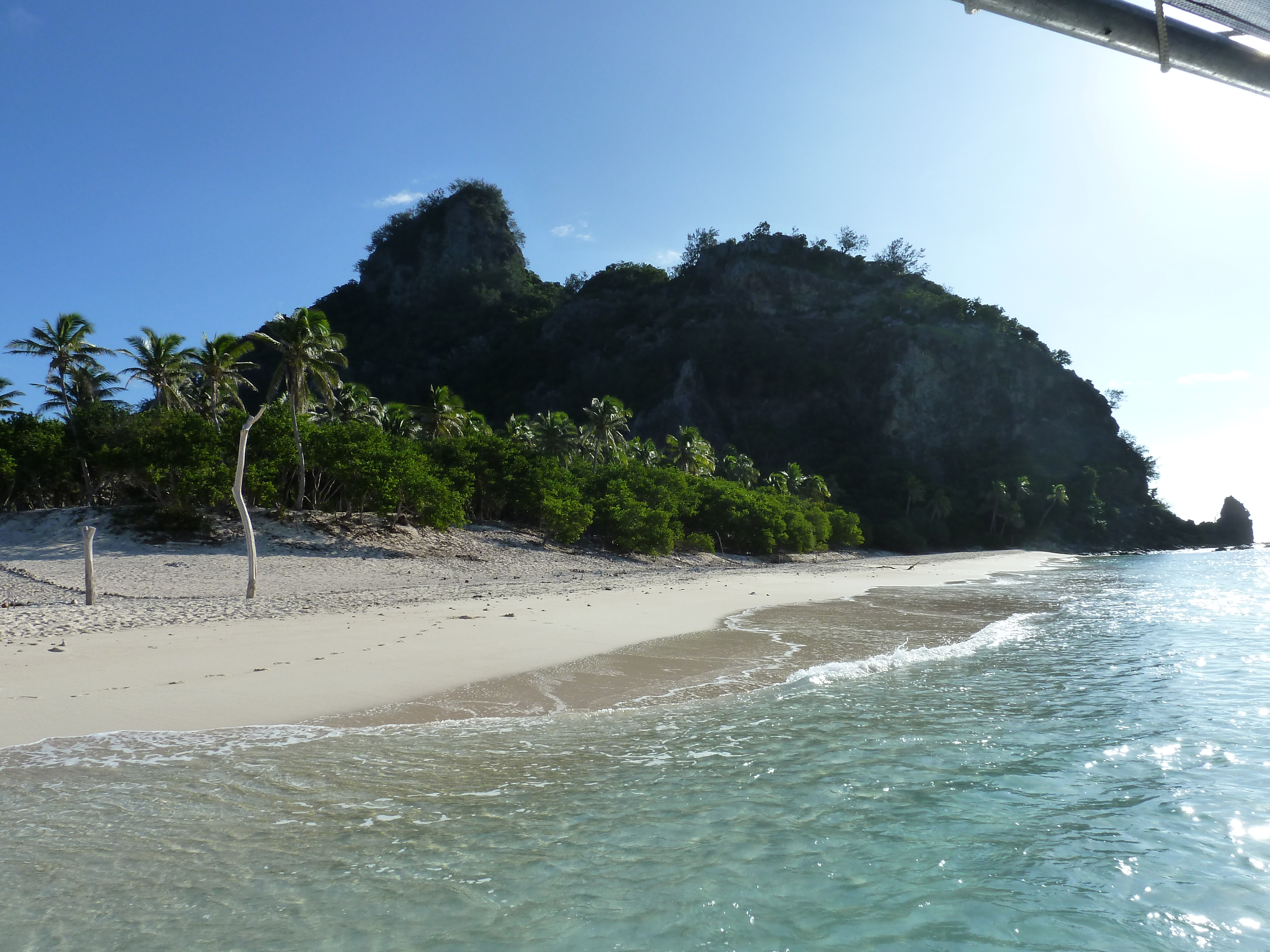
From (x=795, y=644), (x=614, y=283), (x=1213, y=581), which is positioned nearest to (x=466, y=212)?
(x=614, y=283)

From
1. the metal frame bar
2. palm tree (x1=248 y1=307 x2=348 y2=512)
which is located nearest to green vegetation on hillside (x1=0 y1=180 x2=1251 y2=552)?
palm tree (x1=248 y1=307 x2=348 y2=512)

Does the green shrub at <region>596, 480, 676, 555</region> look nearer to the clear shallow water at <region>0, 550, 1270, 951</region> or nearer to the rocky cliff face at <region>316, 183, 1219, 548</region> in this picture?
the clear shallow water at <region>0, 550, 1270, 951</region>

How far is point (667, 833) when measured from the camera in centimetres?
519

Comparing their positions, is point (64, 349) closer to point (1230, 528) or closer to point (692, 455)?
point (692, 455)

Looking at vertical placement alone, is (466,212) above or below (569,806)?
above

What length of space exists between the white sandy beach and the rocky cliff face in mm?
68780

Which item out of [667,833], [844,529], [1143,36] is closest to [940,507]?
[844,529]

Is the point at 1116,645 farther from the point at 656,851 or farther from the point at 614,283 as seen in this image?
the point at 614,283

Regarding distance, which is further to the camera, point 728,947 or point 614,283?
point 614,283

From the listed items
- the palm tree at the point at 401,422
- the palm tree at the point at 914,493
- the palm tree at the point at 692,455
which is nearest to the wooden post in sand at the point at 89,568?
the palm tree at the point at 401,422

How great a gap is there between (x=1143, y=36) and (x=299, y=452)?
34.4m

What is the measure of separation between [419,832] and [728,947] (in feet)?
7.86

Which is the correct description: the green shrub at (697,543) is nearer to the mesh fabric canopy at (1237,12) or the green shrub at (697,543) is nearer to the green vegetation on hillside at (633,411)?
the green vegetation on hillside at (633,411)

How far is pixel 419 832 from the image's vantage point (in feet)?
16.5
